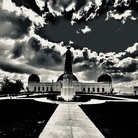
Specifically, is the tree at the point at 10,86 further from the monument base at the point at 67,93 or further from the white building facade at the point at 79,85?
the monument base at the point at 67,93

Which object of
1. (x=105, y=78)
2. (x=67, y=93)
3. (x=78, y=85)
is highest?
(x=105, y=78)

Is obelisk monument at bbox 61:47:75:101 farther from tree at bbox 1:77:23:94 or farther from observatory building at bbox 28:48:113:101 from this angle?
observatory building at bbox 28:48:113:101

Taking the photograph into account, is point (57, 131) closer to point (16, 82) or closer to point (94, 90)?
point (16, 82)

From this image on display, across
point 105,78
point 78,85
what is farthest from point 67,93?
point 105,78

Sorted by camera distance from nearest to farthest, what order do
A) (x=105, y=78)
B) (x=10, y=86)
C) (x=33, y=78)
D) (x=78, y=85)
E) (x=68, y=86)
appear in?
1. (x=68, y=86)
2. (x=10, y=86)
3. (x=78, y=85)
4. (x=105, y=78)
5. (x=33, y=78)

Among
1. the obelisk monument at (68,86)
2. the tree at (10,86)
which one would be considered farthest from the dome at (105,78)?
the obelisk monument at (68,86)

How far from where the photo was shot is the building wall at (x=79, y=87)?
88438 millimetres

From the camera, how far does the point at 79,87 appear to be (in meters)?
88.5

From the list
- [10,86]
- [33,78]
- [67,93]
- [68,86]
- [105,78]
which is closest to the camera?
[67,93]

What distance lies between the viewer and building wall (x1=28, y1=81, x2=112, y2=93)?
8844 centimetres

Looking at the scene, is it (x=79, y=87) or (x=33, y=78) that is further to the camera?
(x=33, y=78)

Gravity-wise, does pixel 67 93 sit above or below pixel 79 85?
below

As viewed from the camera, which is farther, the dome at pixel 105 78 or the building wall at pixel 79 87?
the dome at pixel 105 78

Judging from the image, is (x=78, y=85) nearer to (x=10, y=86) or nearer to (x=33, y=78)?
(x=33, y=78)
